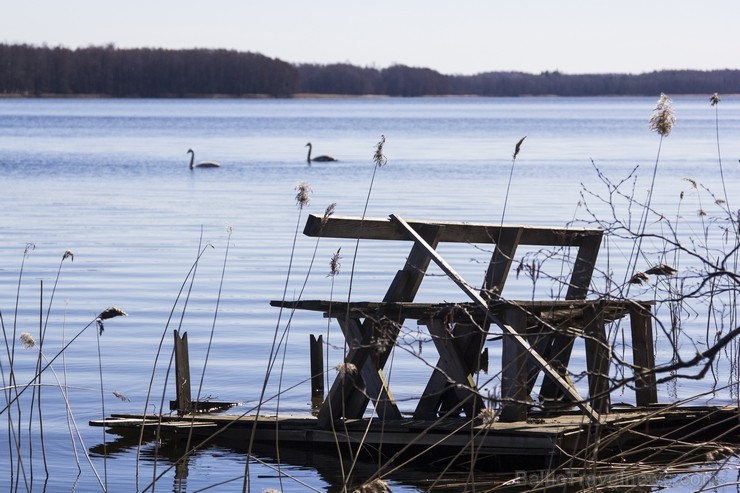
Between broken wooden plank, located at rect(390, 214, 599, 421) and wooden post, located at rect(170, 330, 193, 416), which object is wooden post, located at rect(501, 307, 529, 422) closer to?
broken wooden plank, located at rect(390, 214, 599, 421)

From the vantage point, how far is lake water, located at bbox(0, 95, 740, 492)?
28.4ft

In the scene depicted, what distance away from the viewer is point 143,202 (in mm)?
29844

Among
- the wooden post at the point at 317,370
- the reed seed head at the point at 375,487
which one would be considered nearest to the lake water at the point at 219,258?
the wooden post at the point at 317,370

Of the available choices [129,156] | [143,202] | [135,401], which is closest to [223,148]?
[129,156]

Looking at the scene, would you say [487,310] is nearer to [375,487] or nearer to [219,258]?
[375,487]

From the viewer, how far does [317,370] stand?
9.58 metres

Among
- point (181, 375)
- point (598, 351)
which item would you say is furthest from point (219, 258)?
point (598, 351)

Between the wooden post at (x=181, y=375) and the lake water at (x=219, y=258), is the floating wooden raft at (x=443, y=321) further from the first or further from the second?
the wooden post at (x=181, y=375)

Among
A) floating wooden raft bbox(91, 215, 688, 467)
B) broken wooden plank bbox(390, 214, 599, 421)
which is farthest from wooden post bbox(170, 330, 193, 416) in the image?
broken wooden plank bbox(390, 214, 599, 421)

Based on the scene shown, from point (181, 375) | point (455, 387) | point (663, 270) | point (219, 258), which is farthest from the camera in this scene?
point (219, 258)

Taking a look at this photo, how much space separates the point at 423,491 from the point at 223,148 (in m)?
54.0

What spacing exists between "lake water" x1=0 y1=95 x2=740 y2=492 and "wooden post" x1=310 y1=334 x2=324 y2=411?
0.11 m

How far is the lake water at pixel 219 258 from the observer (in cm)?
866

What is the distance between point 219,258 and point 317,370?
10022 millimetres
